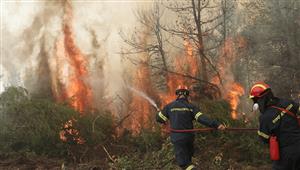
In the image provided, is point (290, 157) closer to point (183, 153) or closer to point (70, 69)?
point (183, 153)

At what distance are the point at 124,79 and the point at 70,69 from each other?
4.64 metres

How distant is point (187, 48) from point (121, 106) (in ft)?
15.6

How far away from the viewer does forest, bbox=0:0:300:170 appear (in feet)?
41.0

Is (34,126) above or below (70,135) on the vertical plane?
above

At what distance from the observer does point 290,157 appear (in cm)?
609

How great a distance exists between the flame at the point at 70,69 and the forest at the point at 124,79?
5cm

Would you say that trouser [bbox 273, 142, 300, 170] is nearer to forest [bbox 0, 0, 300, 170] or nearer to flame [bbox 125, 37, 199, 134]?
forest [bbox 0, 0, 300, 170]

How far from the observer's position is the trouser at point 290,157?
6.08m

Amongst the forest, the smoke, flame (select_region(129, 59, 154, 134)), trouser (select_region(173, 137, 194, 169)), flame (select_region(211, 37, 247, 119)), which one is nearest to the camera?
trouser (select_region(173, 137, 194, 169))

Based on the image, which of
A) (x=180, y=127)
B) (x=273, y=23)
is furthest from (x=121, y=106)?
(x=180, y=127)

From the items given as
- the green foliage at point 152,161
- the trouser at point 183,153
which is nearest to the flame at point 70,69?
the green foliage at point 152,161

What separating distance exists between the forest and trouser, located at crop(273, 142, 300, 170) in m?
4.89

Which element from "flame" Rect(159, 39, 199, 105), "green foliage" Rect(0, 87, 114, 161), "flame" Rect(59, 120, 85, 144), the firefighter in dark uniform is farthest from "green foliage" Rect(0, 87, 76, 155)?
the firefighter in dark uniform

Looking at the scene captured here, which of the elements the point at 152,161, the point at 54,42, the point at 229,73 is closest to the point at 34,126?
the point at 152,161
